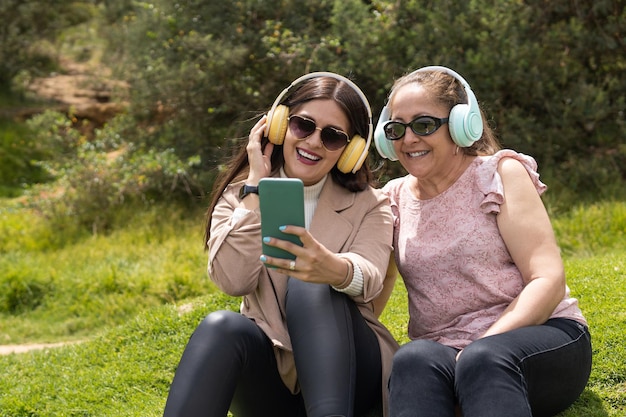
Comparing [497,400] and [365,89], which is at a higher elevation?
[497,400]

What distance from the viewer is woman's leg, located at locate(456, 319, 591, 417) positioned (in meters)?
2.23

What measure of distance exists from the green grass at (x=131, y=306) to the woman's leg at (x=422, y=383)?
2.51 ft

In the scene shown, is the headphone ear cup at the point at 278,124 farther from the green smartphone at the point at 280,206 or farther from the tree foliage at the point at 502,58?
the tree foliage at the point at 502,58

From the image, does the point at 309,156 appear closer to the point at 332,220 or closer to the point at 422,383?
the point at 332,220

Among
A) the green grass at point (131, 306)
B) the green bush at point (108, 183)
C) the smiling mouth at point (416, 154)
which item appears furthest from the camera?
the green bush at point (108, 183)

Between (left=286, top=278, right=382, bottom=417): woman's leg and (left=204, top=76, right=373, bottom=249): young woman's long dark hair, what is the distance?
1.66 feet

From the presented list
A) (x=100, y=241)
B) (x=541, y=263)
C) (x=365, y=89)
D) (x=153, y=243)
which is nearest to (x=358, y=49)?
(x=365, y=89)

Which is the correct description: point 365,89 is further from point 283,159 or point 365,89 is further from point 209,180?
point 283,159

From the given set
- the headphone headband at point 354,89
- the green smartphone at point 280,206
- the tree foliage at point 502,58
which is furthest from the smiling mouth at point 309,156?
the tree foliage at point 502,58

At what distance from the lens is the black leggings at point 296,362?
2.45 m

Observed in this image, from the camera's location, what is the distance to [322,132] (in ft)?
9.25

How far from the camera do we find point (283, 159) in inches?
119

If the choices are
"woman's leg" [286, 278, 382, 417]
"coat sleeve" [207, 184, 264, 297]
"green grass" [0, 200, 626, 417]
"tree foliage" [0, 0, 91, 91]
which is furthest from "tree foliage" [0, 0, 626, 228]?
"tree foliage" [0, 0, 91, 91]

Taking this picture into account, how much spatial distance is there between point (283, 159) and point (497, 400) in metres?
1.26
